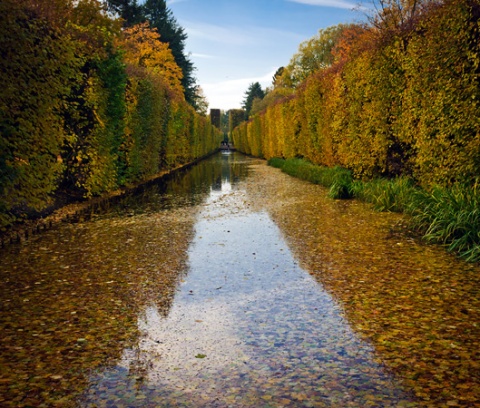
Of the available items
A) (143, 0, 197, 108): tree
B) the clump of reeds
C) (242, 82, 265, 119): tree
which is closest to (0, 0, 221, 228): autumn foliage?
the clump of reeds

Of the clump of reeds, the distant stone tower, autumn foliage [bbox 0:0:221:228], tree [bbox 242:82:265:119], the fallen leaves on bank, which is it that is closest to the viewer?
the fallen leaves on bank

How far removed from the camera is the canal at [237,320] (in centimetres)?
334

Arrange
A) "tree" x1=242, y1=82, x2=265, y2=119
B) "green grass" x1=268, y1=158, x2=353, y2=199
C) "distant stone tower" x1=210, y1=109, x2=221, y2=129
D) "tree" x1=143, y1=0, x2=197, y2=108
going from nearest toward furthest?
"green grass" x1=268, y1=158, x2=353, y2=199, "tree" x1=143, y1=0, x2=197, y2=108, "tree" x1=242, y1=82, x2=265, y2=119, "distant stone tower" x1=210, y1=109, x2=221, y2=129

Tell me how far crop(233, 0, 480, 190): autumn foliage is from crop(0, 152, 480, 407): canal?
6.13ft

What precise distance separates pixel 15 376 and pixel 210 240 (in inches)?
198

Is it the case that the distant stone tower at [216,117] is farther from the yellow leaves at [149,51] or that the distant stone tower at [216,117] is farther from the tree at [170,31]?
the yellow leaves at [149,51]

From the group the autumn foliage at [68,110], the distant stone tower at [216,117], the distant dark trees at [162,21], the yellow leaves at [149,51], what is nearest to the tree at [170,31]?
the distant dark trees at [162,21]

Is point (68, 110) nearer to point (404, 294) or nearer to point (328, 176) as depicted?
point (328, 176)

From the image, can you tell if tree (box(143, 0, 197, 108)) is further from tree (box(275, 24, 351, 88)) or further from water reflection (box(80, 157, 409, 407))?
water reflection (box(80, 157, 409, 407))

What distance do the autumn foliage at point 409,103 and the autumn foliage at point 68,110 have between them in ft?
22.4

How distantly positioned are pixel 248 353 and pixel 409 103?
26.2 ft

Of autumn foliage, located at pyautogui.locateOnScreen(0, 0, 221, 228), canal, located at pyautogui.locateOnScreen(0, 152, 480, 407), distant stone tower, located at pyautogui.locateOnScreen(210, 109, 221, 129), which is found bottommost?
canal, located at pyautogui.locateOnScreen(0, 152, 480, 407)

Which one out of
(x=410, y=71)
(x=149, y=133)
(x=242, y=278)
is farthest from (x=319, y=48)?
(x=242, y=278)

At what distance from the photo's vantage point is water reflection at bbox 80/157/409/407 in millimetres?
3252
